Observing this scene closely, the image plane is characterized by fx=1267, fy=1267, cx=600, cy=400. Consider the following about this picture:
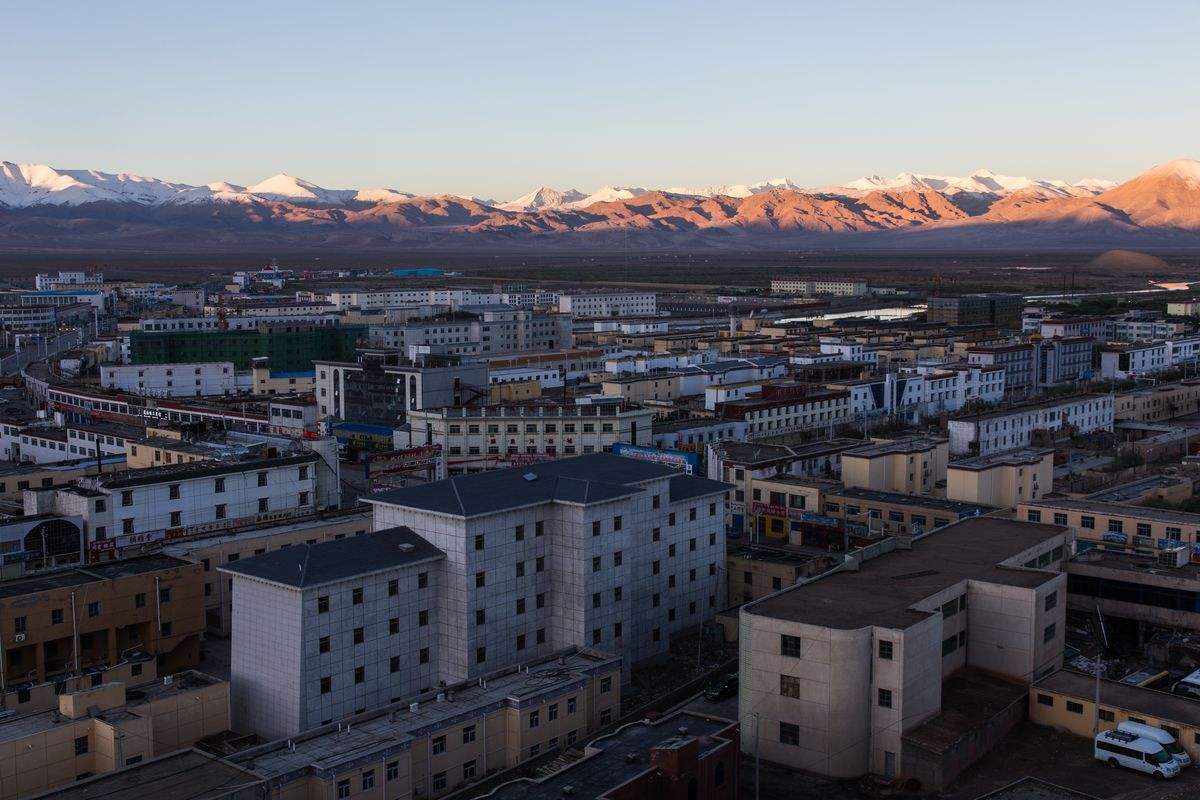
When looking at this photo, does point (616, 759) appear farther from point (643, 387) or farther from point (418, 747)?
point (643, 387)

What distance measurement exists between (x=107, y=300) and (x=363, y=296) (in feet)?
70.0

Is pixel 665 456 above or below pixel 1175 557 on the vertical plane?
above

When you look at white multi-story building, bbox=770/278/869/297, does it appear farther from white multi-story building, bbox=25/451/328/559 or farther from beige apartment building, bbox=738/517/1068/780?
beige apartment building, bbox=738/517/1068/780

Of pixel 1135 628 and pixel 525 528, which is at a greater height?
pixel 525 528

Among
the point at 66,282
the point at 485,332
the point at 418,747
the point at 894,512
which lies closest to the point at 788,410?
the point at 894,512

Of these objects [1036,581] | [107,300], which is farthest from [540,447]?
[107,300]

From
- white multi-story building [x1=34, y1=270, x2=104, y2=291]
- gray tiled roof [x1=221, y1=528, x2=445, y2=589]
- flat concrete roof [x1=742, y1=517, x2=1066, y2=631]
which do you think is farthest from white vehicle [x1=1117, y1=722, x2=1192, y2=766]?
white multi-story building [x1=34, y1=270, x2=104, y2=291]

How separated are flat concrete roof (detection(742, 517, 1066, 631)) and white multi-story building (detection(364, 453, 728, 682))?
3603 mm

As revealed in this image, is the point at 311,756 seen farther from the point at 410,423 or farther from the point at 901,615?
the point at 410,423

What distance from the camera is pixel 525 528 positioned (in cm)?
2075

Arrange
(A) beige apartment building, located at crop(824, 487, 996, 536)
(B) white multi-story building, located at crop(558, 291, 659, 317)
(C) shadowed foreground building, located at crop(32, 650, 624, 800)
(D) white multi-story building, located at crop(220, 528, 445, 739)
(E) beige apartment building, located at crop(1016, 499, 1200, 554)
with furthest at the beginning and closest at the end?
(B) white multi-story building, located at crop(558, 291, 659, 317), (A) beige apartment building, located at crop(824, 487, 996, 536), (E) beige apartment building, located at crop(1016, 499, 1200, 554), (D) white multi-story building, located at crop(220, 528, 445, 739), (C) shadowed foreground building, located at crop(32, 650, 624, 800)

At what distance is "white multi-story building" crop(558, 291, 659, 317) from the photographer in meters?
95.4

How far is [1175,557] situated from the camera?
2319 centimetres

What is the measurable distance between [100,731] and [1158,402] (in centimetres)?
4495
